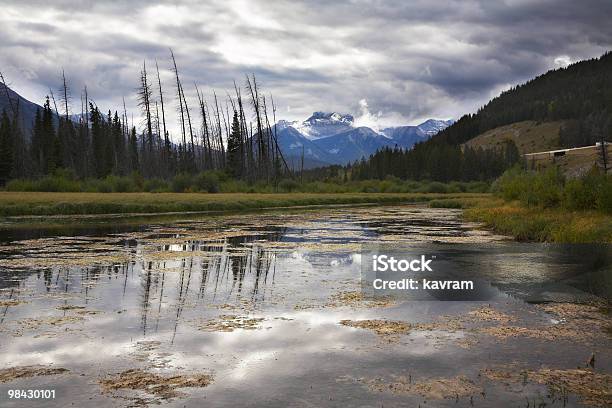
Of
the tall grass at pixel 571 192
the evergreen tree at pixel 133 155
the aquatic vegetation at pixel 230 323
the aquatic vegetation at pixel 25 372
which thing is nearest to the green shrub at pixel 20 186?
the evergreen tree at pixel 133 155

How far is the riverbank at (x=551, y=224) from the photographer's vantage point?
66.6 feet

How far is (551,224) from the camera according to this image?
25.1 m

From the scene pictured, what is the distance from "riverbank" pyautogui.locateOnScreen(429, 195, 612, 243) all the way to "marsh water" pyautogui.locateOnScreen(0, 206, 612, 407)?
1.57m

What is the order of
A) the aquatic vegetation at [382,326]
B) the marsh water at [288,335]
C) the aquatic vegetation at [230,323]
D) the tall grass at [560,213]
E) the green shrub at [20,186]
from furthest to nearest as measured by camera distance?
1. the green shrub at [20,186]
2. the tall grass at [560,213]
3. the aquatic vegetation at [230,323]
4. the aquatic vegetation at [382,326]
5. the marsh water at [288,335]

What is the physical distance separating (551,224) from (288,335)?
18728mm

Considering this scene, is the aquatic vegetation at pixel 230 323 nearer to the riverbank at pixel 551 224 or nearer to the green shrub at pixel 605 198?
the riverbank at pixel 551 224

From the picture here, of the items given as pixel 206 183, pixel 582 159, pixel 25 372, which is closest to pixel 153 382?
pixel 25 372

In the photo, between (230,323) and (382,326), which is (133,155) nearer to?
(230,323)

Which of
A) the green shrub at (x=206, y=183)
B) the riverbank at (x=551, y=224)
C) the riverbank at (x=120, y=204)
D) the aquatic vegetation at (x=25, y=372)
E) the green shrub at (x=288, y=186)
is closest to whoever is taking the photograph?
the aquatic vegetation at (x=25, y=372)

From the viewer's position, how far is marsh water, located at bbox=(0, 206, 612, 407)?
7551 millimetres

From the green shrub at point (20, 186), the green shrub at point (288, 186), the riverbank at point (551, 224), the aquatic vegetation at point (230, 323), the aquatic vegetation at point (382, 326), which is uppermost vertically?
the green shrub at point (20, 186)

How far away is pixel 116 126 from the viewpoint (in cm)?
10744

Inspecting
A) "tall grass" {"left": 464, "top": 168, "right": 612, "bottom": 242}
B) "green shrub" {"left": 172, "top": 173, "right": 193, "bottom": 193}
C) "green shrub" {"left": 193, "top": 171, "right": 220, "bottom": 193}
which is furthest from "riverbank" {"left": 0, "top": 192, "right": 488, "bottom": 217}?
"tall grass" {"left": 464, "top": 168, "right": 612, "bottom": 242}

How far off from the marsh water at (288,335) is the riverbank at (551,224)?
1566 millimetres
